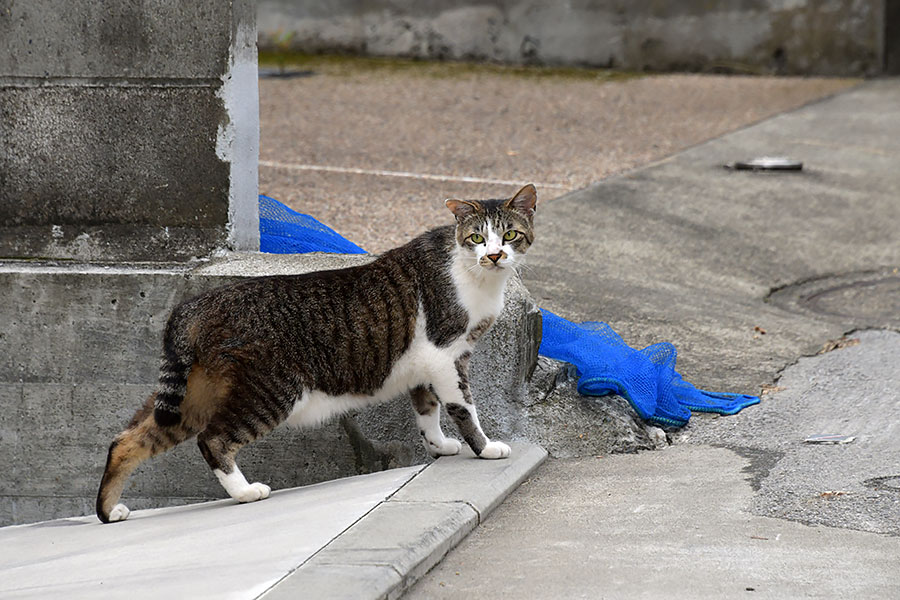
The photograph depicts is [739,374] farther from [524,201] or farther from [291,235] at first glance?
[291,235]

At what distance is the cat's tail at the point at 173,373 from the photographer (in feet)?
13.2

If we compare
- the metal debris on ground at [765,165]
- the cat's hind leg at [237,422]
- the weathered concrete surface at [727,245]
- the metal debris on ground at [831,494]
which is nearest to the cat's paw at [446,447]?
the cat's hind leg at [237,422]

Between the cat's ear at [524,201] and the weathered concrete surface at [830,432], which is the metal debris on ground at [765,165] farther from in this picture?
the cat's ear at [524,201]

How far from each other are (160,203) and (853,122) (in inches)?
305

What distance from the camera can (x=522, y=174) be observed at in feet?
28.6

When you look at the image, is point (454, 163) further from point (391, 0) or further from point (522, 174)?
point (391, 0)

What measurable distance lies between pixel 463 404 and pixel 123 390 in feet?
4.91

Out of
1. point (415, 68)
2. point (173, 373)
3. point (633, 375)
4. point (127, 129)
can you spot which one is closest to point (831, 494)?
point (633, 375)

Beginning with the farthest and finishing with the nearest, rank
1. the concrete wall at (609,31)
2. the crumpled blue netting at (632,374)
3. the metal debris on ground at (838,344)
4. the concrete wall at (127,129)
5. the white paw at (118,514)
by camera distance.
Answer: the concrete wall at (609,31)
the metal debris on ground at (838,344)
the concrete wall at (127,129)
the crumpled blue netting at (632,374)
the white paw at (118,514)

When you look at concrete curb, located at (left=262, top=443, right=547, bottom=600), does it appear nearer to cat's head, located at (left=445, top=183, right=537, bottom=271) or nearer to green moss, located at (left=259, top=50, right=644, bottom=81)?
cat's head, located at (left=445, top=183, right=537, bottom=271)

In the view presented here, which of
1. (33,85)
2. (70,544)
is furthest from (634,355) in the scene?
(33,85)

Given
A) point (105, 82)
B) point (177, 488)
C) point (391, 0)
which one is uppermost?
point (391, 0)

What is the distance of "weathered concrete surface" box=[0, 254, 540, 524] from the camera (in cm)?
464

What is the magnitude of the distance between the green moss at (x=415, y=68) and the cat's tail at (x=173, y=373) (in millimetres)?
8974
